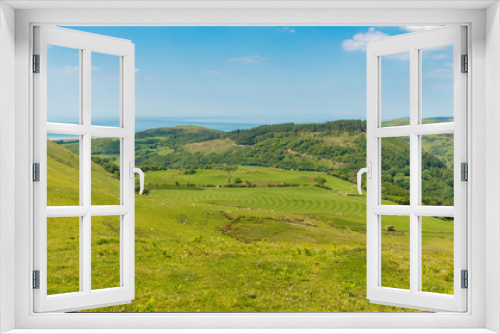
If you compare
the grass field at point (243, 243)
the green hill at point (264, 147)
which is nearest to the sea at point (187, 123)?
the green hill at point (264, 147)

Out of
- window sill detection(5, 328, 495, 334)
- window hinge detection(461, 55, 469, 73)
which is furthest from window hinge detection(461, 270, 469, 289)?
window hinge detection(461, 55, 469, 73)

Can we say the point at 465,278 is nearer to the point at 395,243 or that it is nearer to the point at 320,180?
the point at 395,243

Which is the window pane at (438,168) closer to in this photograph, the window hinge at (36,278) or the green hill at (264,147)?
the green hill at (264,147)

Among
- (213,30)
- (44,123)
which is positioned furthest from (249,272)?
(213,30)

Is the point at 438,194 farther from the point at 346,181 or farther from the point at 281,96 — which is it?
the point at 281,96

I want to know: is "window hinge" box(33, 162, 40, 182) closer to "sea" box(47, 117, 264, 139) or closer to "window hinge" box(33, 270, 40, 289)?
"window hinge" box(33, 270, 40, 289)
